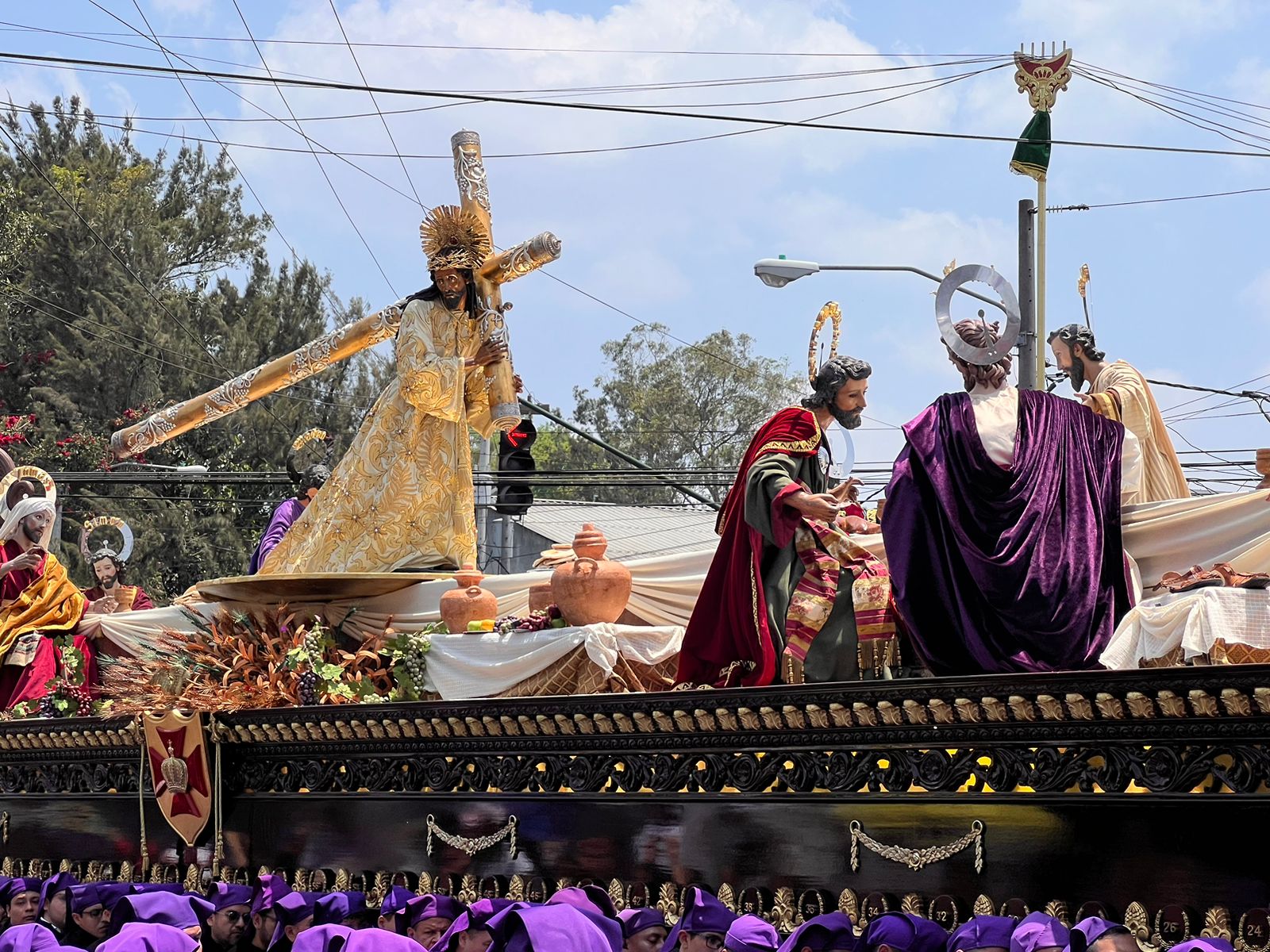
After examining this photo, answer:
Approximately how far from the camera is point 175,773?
7.55 meters

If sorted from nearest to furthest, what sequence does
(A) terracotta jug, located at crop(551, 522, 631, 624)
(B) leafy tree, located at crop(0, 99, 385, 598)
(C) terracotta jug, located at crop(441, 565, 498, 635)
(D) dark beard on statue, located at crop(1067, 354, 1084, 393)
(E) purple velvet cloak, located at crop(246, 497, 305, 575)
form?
(A) terracotta jug, located at crop(551, 522, 631, 624), (C) terracotta jug, located at crop(441, 565, 498, 635), (D) dark beard on statue, located at crop(1067, 354, 1084, 393), (E) purple velvet cloak, located at crop(246, 497, 305, 575), (B) leafy tree, located at crop(0, 99, 385, 598)

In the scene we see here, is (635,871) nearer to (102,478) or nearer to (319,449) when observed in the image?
(319,449)

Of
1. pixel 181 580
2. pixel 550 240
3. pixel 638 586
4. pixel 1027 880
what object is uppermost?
pixel 550 240

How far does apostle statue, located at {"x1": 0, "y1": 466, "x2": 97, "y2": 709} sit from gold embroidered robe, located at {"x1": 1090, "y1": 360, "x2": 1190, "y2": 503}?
19.1 ft

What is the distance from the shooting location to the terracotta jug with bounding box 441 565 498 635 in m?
7.34

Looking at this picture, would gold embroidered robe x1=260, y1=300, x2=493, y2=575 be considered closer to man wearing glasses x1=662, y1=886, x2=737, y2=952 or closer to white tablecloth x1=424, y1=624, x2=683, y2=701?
white tablecloth x1=424, y1=624, x2=683, y2=701

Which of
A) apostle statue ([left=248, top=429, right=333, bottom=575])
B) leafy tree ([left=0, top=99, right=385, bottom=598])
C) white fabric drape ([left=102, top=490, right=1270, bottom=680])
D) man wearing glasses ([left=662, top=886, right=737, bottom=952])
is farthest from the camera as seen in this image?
leafy tree ([left=0, top=99, right=385, bottom=598])

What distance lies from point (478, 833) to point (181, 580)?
23477mm

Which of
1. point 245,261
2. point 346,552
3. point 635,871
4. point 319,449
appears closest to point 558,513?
point 245,261

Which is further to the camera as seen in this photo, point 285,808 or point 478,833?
point 285,808

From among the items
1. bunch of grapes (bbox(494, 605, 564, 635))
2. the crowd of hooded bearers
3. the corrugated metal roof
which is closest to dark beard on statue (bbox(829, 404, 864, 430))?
bunch of grapes (bbox(494, 605, 564, 635))

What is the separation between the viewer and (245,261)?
110ft

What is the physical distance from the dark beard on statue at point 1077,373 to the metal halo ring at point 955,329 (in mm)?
1879

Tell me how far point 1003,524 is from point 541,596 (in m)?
2.31
